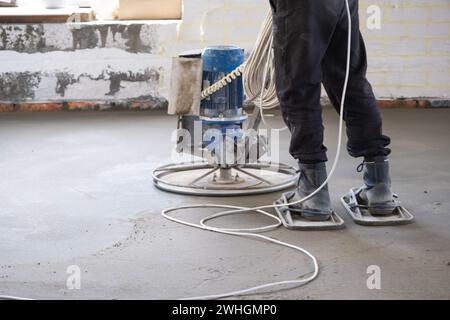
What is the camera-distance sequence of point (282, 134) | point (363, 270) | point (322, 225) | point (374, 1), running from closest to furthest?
point (363, 270)
point (322, 225)
point (282, 134)
point (374, 1)

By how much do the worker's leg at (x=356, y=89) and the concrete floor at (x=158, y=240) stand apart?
1.07 ft

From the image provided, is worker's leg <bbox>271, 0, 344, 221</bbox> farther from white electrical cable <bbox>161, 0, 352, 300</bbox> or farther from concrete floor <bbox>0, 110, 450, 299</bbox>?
concrete floor <bbox>0, 110, 450, 299</bbox>

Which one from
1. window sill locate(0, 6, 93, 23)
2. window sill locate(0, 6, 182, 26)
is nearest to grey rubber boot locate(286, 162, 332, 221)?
window sill locate(0, 6, 182, 26)

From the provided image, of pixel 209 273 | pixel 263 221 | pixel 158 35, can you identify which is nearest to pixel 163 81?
pixel 158 35

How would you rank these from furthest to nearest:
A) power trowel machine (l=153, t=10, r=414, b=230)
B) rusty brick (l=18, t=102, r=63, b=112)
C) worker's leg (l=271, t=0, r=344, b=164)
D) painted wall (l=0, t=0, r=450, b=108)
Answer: rusty brick (l=18, t=102, r=63, b=112), painted wall (l=0, t=0, r=450, b=108), power trowel machine (l=153, t=10, r=414, b=230), worker's leg (l=271, t=0, r=344, b=164)

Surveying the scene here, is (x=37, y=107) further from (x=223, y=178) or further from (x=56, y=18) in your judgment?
(x=223, y=178)

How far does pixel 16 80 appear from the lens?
20.8 ft

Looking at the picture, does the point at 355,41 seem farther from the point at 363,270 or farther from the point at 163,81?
the point at 163,81

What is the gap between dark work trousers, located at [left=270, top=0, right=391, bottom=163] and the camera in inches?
122

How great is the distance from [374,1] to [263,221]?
3.31 metres

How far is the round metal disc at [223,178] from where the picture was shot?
3846mm

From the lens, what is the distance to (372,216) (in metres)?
3.33

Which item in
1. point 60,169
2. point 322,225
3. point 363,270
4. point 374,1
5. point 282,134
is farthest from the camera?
point 374,1

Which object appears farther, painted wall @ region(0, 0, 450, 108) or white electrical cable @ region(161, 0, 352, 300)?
painted wall @ region(0, 0, 450, 108)
